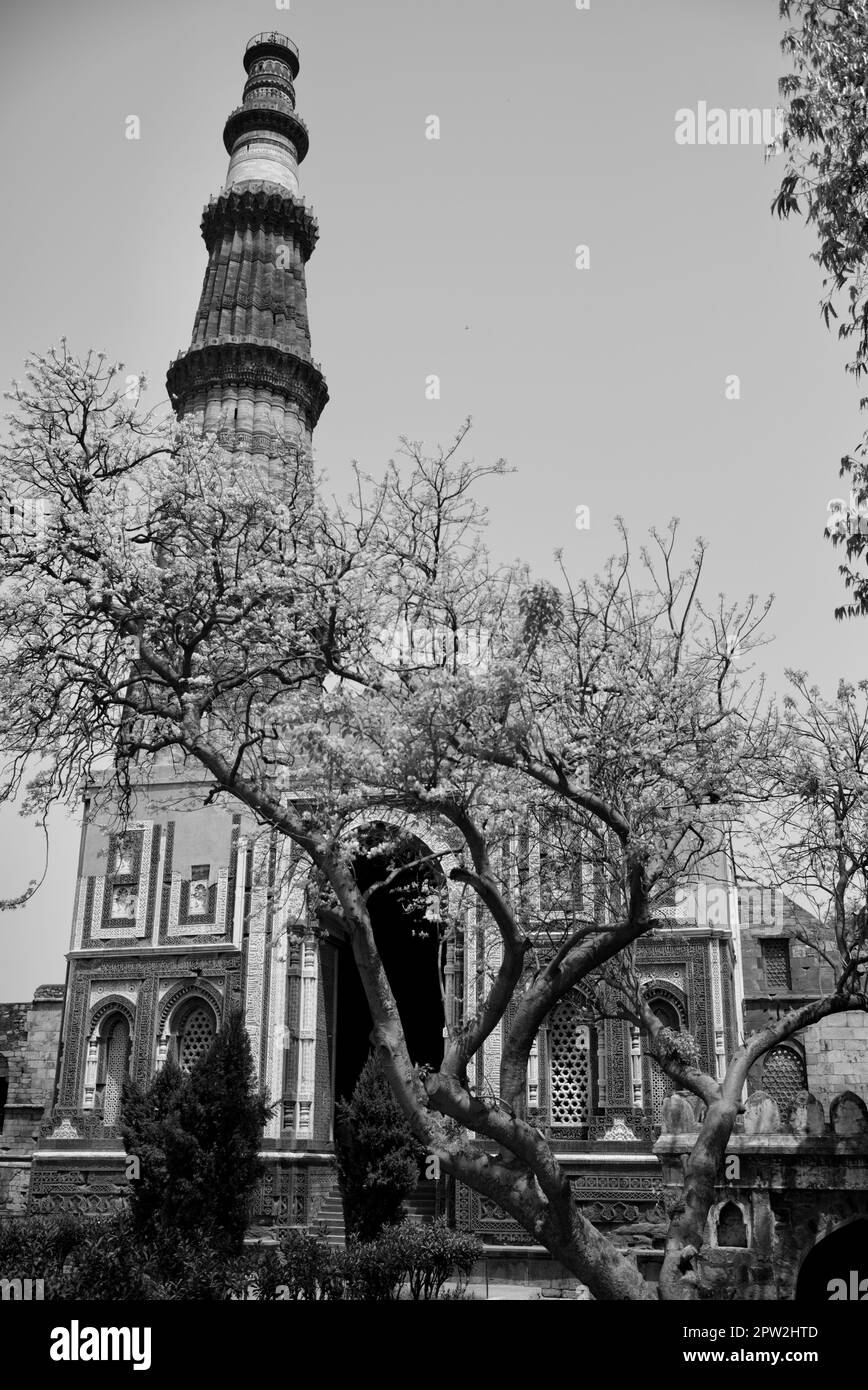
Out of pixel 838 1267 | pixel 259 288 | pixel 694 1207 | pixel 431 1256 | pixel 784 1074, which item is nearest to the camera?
pixel 694 1207

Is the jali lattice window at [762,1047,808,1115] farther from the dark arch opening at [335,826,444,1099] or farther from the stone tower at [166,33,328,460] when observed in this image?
the stone tower at [166,33,328,460]

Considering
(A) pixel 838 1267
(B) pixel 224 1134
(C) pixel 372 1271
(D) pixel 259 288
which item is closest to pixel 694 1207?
(A) pixel 838 1267

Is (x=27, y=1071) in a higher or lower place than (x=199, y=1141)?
higher

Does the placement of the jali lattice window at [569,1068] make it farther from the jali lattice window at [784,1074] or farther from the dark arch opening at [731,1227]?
the dark arch opening at [731,1227]

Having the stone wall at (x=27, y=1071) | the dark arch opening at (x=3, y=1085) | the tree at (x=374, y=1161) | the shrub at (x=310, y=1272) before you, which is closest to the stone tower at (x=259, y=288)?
the stone wall at (x=27, y=1071)

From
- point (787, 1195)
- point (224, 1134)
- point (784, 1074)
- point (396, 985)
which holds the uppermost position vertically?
point (396, 985)

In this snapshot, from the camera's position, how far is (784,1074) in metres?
30.2

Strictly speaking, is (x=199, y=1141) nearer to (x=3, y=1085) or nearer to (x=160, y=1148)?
(x=160, y=1148)

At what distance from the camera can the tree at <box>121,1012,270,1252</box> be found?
21625mm

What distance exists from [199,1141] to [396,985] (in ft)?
36.8

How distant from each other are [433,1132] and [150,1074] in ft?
58.2

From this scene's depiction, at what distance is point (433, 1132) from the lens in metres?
10.9

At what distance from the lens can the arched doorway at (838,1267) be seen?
14086 millimetres

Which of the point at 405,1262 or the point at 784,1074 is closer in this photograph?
the point at 405,1262
